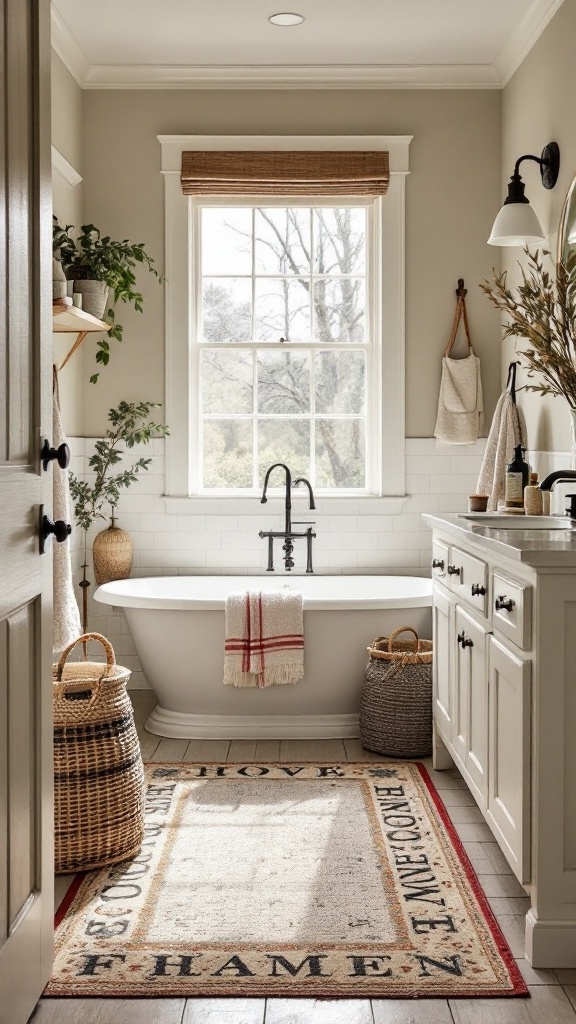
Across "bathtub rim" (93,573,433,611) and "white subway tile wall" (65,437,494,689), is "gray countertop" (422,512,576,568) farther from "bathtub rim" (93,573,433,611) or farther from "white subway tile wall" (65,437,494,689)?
"white subway tile wall" (65,437,494,689)

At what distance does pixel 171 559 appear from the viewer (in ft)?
16.7

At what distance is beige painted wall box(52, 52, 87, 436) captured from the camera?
4.50 metres

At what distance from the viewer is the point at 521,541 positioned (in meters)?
2.48

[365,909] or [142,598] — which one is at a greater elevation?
[142,598]

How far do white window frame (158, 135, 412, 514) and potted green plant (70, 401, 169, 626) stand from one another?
0.15 metres

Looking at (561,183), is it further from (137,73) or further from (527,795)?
(527,795)

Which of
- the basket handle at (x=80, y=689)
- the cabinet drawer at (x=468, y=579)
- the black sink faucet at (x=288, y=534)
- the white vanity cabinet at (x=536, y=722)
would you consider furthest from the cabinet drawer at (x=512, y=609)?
the black sink faucet at (x=288, y=534)

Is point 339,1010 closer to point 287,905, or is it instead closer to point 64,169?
point 287,905

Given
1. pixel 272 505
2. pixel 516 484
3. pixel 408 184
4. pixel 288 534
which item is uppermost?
pixel 408 184

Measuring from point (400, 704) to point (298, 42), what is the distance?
308 centimetres

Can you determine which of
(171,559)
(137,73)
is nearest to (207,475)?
(171,559)

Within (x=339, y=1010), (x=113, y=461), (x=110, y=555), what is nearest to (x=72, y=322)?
(x=113, y=461)

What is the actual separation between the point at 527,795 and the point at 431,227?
3.41 metres

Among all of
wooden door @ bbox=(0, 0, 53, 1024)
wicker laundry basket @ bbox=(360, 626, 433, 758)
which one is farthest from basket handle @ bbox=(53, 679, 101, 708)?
wicker laundry basket @ bbox=(360, 626, 433, 758)
